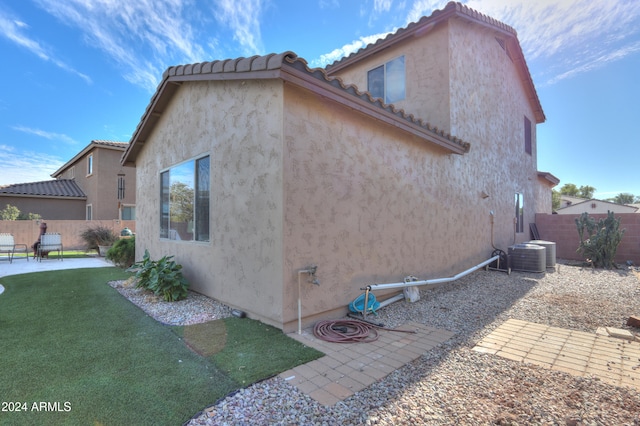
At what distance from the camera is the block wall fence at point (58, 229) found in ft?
46.8

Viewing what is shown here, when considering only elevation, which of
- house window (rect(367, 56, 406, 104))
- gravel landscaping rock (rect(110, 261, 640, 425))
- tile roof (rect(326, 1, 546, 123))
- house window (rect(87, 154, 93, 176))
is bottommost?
gravel landscaping rock (rect(110, 261, 640, 425))

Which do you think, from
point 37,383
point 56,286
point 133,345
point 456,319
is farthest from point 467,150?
point 56,286

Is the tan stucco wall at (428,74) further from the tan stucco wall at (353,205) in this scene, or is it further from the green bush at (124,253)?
the green bush at (124,253)

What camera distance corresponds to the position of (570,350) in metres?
3.75

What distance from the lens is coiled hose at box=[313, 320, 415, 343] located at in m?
3.93

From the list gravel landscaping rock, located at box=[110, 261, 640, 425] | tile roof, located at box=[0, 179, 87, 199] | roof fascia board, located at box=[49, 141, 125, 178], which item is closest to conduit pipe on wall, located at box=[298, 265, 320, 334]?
gravel landscaping rock, located at box=[110, 261, 640, 425]

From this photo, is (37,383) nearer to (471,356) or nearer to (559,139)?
(471,356)

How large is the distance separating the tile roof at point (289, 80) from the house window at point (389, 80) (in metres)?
2.61

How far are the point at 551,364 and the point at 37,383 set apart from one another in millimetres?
5149

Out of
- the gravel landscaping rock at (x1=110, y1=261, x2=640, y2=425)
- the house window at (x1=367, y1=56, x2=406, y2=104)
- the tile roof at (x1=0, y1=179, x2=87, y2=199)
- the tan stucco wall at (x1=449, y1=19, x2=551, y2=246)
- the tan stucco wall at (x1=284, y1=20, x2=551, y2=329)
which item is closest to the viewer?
the gravel landscaping rock at (x1=110, y1=261, x2=640, y2=425)

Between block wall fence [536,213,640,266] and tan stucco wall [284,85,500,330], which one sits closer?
tan stucco wall [284,85,500,330]

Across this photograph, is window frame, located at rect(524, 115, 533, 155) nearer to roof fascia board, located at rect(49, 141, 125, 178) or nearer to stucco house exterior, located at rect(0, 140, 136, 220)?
stucco house exterior, located at rect(0, 140, 136, 220)

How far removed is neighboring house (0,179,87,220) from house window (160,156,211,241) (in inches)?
689

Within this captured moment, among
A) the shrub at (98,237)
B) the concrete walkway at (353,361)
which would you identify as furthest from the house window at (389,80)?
the shrub at (98,237)
